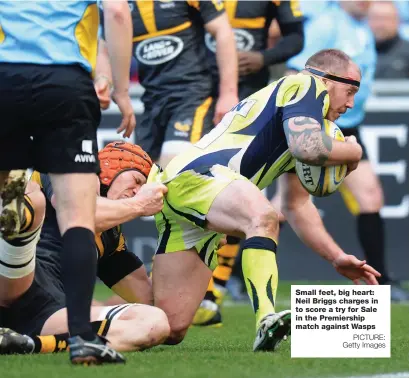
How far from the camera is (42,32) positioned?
4797 mm

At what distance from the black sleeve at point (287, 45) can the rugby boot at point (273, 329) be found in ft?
12.4

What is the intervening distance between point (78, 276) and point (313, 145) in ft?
4.42

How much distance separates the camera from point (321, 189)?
5.78 metres

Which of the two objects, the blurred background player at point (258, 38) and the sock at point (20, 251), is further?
the blurred background player at point (258, 38)

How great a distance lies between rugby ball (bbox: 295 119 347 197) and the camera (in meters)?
5.73

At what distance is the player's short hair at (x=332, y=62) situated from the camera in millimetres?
5965

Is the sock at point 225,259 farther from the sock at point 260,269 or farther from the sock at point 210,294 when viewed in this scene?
the sock at point 260,269

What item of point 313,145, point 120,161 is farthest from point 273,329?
point 120,161

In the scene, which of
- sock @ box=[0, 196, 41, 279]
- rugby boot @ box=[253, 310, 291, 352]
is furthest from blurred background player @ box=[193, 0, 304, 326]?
sock @ box=[0, 196, 41, 279]

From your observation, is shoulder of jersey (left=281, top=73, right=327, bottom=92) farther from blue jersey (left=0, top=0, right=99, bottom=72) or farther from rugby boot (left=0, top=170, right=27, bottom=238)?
rugby boot (left=0, top=170, right=27, bottom=238)

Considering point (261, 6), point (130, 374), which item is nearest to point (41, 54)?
point (130, 374)

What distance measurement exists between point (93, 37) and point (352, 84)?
1.53 m
